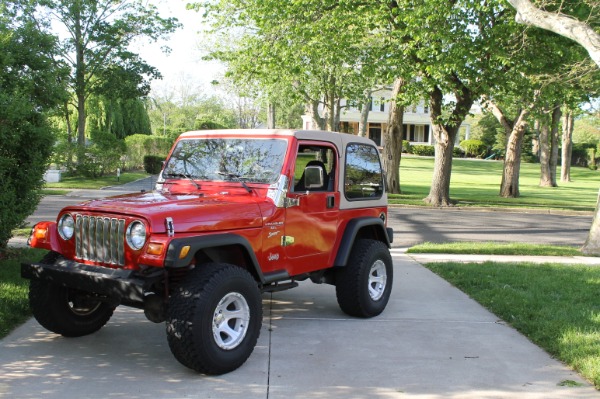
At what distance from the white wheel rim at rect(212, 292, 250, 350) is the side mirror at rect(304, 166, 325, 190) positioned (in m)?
1.37

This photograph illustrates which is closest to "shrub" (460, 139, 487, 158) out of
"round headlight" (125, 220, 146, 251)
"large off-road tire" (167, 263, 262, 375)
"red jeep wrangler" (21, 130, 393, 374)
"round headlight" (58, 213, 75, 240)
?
"red jeep wrangler" (21, 130, 393, 374)

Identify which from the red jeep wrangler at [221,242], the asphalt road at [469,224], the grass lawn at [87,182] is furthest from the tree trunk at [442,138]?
the red jeep wrangler at [221,242]

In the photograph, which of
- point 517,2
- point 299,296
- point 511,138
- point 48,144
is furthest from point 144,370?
point 511,138

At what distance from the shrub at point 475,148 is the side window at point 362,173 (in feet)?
→ 198

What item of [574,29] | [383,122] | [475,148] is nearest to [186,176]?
[574,29]

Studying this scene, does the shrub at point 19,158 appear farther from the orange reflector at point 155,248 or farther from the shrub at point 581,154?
the shrub at point 581,154

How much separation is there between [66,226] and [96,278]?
74cm

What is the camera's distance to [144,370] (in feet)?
15.0

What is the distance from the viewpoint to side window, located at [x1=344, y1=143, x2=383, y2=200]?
625 centimetres

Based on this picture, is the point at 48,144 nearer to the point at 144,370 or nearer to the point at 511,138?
the point at 144,370

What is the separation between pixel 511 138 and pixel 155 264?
23917 millimetres

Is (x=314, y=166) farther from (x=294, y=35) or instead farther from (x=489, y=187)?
(x=489, y=187)

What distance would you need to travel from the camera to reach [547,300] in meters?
6.98

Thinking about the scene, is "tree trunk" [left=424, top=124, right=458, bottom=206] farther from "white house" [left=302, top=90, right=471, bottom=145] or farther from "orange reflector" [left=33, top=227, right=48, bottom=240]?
"white house" [left=302, top=90, right=471, bottom=145]
